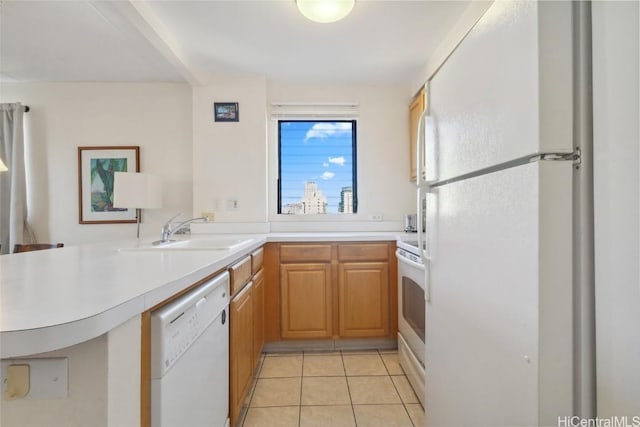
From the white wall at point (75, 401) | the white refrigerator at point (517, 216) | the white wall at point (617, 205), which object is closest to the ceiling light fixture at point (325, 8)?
the white refrigerator at point (517, 216)

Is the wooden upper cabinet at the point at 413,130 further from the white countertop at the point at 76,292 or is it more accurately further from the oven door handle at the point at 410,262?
the white countertop at the point at 76,292

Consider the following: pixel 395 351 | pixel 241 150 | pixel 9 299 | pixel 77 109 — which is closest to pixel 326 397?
pixel 395 351

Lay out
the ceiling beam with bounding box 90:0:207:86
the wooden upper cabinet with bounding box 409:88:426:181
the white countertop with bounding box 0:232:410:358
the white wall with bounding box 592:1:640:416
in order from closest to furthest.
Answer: the white countertop with bounding box 0:232:410:358, the white wall with bounding box 592:1:640:416, the ceiling beam with bounding box 90:0:207:86, the wooden upper cabinet with bounding box 409:88:426:181

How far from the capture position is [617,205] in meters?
0.57

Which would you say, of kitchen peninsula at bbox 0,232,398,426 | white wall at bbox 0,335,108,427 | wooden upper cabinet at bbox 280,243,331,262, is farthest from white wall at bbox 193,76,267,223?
white wall at bbox 0,335,108,427

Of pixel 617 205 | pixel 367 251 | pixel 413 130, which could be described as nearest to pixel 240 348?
pixel 367 251

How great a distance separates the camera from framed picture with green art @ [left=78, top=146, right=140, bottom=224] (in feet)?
9.04

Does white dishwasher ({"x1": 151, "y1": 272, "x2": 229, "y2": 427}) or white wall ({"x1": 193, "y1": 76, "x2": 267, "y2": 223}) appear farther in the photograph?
white wall ({"x1": 193, "y1": 76, "x2": 267, "y2": 223})

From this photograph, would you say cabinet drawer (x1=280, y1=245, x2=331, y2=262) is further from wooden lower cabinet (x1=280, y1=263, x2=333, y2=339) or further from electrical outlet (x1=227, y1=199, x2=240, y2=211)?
electrical outlet (x1=227, y1=199, x2=240, y2=211)

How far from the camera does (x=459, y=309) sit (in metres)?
0.96

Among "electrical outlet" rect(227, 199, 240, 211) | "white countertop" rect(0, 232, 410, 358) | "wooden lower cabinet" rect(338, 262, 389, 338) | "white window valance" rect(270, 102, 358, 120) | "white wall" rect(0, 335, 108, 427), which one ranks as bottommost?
"wooden lower cabinet" rect(338, 262, 389, 338)

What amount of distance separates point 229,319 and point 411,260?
110 centimetres

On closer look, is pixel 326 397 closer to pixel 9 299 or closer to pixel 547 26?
pixel 9 299

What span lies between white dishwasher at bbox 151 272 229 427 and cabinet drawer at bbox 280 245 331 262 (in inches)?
39.7
